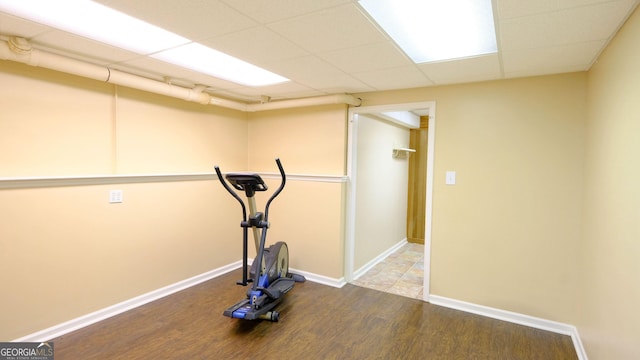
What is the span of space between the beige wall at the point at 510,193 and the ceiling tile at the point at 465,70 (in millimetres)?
182

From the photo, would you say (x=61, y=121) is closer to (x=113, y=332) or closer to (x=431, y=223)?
(x=113, y=332)

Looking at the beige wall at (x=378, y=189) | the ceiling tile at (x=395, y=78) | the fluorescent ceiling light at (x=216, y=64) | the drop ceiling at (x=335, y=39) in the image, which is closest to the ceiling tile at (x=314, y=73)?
the drop ceiling at (x=335, y=39)

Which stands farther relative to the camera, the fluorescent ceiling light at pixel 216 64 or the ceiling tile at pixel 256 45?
the fluorescent ceiling light at pixel 216 64

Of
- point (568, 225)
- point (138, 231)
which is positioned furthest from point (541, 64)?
point (138, 231)

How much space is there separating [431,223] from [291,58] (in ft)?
6.87

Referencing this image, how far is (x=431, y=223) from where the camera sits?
127 inches

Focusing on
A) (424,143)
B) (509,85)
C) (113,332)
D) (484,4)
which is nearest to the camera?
(484,4)

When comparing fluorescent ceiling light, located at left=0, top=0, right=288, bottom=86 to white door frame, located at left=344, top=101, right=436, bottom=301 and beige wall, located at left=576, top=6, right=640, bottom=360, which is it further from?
beige wall, located at left=576, top=6, right=640, bottom=360

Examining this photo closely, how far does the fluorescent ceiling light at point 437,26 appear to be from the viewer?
171 cm

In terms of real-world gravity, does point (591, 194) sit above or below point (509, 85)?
below

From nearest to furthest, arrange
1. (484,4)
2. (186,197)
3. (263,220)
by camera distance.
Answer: (484,4)
(263,220)
(186,197)

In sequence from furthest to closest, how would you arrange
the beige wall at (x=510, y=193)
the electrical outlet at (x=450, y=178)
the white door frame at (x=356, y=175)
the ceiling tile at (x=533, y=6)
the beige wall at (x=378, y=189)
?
1. the beige wall at (x=378, y=189)
2. the white door frame at (x=356, y=175)
3. the electrical outlet at (x=450, y=178)
4. the beige wall at (x=510, y=193)
5. the ceiling tile at (x=533, y=6)

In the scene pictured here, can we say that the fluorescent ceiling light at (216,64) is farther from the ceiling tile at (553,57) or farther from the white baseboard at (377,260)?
the white baseboard at (377,260)

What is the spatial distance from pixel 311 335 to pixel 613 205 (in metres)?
2.24
